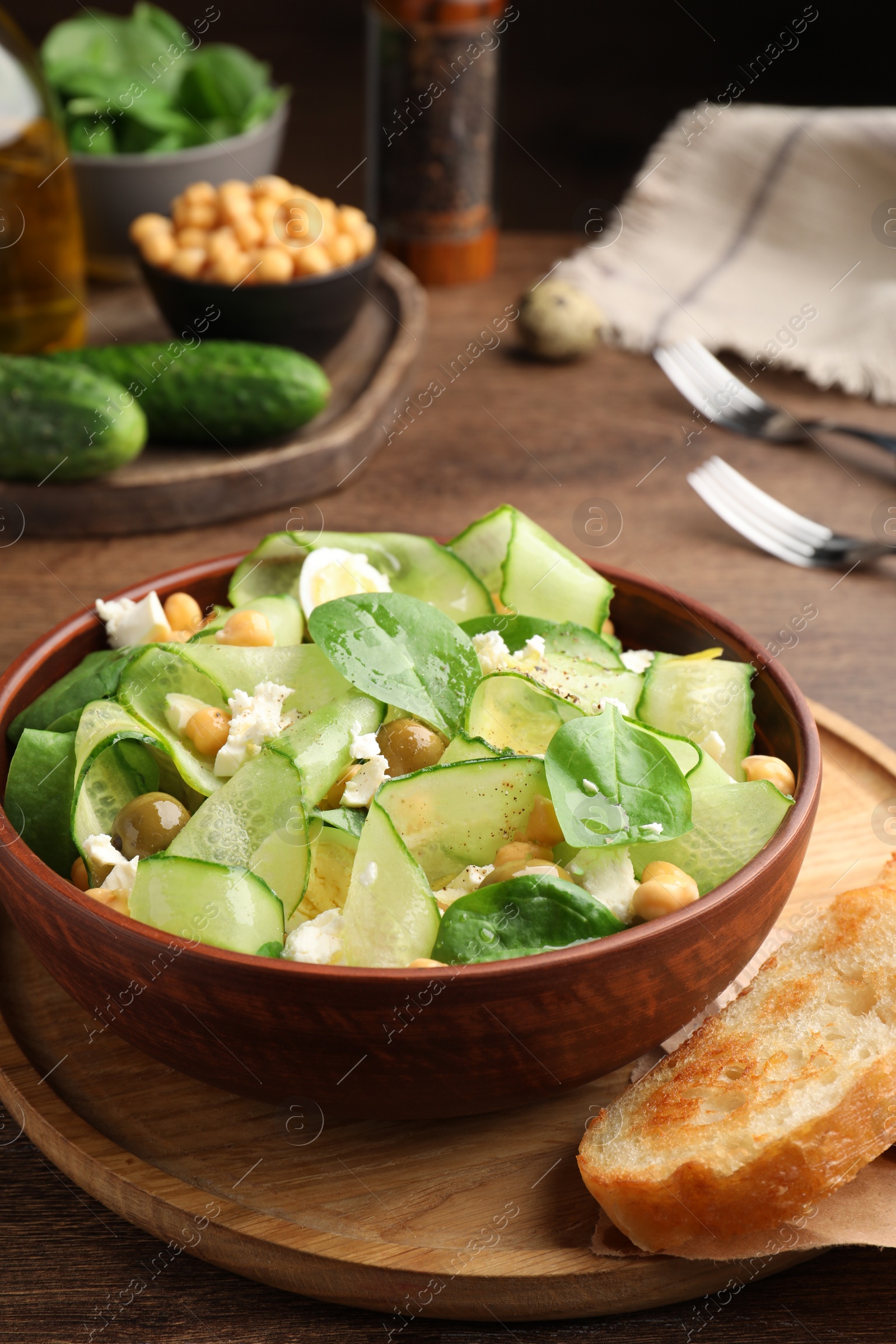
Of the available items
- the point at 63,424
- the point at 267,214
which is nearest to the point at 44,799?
the point at 63,424

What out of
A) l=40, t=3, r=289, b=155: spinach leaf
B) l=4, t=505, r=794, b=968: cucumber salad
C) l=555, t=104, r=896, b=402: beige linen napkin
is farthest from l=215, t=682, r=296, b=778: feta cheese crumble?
l=40, t=3, r=289, b=155: spinach leaf

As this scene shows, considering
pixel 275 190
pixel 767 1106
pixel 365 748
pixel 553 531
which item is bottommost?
pixel 553 531

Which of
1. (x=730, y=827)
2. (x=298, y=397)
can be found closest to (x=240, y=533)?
(x=298, y=397)

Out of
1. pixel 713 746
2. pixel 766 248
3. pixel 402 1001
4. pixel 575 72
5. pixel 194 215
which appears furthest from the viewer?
pixel 575 72

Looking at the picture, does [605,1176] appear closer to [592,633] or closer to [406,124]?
[592,633]

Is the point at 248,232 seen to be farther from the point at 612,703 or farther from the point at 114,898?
the point at 114,898

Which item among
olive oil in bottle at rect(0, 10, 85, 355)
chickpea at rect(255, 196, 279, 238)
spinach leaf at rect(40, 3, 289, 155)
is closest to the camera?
olive oil in bottle at rect(0, 10, 85, 355)

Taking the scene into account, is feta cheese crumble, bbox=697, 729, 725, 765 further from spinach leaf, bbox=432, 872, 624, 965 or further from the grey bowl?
the grey bowl
